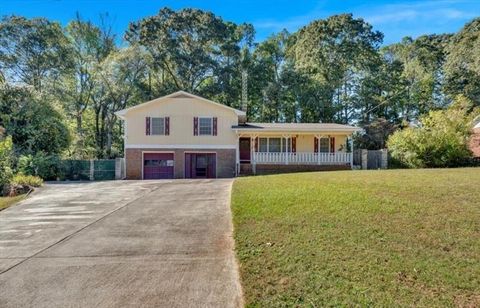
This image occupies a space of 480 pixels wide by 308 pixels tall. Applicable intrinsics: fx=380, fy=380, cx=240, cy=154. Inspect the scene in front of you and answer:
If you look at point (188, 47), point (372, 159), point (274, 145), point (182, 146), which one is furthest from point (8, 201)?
point (188, 47)

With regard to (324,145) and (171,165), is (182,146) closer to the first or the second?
(171,165)

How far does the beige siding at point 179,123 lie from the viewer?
24.4 m

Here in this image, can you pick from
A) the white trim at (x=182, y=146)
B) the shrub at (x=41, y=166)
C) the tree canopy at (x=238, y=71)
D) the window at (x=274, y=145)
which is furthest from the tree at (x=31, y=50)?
the window at (x=274, y=145)

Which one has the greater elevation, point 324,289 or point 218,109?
point 218,109

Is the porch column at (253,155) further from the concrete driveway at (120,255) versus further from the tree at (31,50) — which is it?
the tree at (31,50)

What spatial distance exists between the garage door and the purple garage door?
109 cm

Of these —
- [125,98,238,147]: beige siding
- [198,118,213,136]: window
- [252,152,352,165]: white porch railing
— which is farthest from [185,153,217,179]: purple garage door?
[252,152,352,165]: white porch railing

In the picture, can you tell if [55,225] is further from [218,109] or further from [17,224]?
[218,109]

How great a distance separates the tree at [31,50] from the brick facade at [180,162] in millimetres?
13902

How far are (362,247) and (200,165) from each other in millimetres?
19164

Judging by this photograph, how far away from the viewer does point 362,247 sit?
20.3 feet

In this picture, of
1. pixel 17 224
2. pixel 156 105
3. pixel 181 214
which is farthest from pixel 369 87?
pixel 17 224

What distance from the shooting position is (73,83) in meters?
35.8

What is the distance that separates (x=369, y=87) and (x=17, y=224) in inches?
1412
